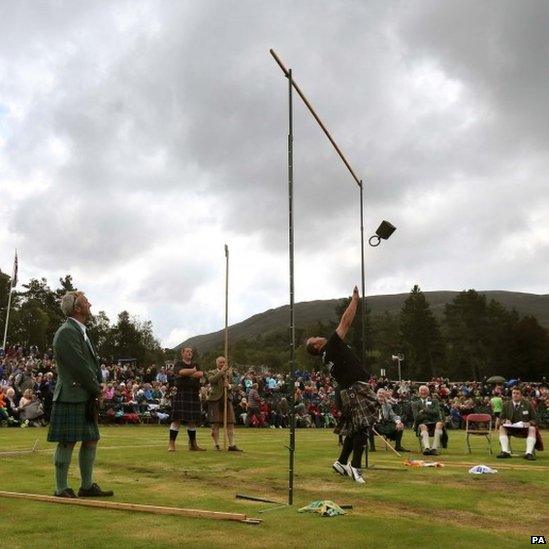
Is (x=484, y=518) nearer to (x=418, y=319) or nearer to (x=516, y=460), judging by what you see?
(x=516, y=460)

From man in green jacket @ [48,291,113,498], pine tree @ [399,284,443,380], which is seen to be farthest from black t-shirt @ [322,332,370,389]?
pine tree @ [399,284,443,380]

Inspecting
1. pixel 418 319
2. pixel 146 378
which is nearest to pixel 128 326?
pixel 418 319

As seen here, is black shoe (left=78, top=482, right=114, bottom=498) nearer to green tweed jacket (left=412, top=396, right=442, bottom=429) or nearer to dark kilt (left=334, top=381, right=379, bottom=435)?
dark kilt (left=334, top=381, right=379, bottom=435)

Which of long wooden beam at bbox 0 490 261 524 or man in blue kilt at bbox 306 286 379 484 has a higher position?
man in blue kilt at bbox 306 286 379 484

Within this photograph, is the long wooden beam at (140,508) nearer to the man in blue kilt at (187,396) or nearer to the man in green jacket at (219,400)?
the man in blue kilt at (187,396)

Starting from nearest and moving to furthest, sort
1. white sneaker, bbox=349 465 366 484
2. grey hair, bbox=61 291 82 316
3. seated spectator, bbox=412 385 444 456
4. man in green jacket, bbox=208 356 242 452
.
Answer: grey hair, bbox=61 291 82 316 → white sneaker, bbox=349 465 366 484 → man in green jacket, bbox=208 356 242 452 → seated spectator, bbox=412 385 444 456

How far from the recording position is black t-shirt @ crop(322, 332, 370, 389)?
8.17 metres

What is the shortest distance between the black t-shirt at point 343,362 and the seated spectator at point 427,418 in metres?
5.56

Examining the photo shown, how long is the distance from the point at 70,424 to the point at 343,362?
3.35 m

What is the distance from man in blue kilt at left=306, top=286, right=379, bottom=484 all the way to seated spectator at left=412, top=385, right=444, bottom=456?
539 centimetres

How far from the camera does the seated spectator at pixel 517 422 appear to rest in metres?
12.4

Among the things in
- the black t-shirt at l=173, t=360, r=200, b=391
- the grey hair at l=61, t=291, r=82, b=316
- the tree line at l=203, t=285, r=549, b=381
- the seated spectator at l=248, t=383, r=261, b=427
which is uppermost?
the tree line at l=203, t=285, r=549, b=381

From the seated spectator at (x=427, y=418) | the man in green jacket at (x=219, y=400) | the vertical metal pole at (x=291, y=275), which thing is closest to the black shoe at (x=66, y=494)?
the vertical metal pole at (x=291, y=275)

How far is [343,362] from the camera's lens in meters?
8.17
